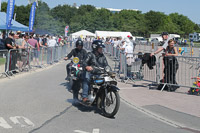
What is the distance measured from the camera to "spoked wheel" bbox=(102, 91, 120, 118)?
6.93 metres

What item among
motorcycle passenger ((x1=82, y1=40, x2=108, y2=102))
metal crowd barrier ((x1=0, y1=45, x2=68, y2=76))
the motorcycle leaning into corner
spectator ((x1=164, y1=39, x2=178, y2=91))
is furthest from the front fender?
metal crowd barrier ((x1=0, y1=45, x2=68, y2=76))

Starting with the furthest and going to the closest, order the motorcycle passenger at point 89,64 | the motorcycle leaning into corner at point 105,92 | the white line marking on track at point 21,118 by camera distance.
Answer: the motorcycle passenger at point 89,64, the motorcycle leaning into corner at point 105,92, the white line marking on track at point 21,118

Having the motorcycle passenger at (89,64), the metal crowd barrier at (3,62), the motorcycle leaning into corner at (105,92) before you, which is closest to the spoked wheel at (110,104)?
the motorcycle leaning into corner at (105,92)

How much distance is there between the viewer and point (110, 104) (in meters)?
7.18

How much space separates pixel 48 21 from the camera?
70.1 meters

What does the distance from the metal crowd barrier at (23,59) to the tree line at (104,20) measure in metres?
50.4

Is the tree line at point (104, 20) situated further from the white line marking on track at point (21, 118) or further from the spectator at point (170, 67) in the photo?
the white line marking on track at point (21, 118)

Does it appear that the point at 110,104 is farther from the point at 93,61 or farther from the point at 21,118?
the point at 21,118

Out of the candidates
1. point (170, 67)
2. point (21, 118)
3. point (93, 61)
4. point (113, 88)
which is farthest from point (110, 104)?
point (170, 67)

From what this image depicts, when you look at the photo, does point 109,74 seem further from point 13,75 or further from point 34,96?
point 13,75

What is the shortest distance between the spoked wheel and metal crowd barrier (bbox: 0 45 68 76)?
7.50m

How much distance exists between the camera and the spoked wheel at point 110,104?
6930mm

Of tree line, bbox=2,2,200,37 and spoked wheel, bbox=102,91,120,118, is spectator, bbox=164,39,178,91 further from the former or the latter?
tree line, bbox=2,2,200,37

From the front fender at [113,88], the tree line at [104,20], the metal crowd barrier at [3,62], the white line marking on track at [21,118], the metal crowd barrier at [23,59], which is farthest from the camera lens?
the tree line at [104,20]
